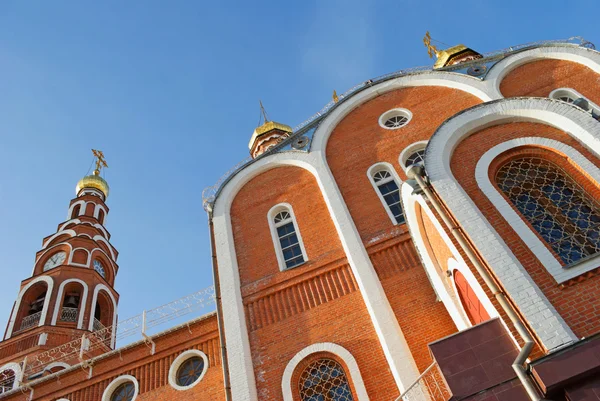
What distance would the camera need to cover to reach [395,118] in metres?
13.8

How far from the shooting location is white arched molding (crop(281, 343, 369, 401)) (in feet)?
29.3

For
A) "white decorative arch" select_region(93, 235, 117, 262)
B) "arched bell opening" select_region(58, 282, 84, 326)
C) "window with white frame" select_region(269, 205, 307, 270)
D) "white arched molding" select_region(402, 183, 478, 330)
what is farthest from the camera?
"white decorative arch" select_region(93, 235, 117, 262)

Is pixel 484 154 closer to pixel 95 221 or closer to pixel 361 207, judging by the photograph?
pixel 361 207

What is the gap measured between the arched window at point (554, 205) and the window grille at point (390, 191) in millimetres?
3538

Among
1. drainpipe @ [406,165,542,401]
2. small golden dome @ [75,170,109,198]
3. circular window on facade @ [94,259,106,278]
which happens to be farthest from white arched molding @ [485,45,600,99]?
small golden dome @ [75,170,109,198]

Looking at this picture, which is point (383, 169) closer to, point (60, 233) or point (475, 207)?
point (475, 207)

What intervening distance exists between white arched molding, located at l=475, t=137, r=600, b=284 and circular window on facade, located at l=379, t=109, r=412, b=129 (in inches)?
208

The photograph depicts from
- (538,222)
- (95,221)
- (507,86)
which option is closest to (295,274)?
(538,222)

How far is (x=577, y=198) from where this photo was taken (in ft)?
24.4

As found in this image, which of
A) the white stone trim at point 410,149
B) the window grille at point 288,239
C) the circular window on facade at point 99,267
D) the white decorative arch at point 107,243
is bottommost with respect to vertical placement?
the window grille at point 288,239

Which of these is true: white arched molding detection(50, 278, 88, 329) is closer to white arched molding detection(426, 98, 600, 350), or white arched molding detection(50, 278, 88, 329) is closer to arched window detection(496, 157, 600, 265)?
white arched molding detection(426, 98, 600, 350)

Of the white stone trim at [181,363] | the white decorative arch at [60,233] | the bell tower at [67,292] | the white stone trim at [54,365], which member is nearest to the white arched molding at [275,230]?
the white stone trim at [181,363]

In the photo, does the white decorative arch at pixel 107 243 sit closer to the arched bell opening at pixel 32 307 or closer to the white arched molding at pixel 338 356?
the arched bell opening at pixel 32 307

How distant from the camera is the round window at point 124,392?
1204cm
